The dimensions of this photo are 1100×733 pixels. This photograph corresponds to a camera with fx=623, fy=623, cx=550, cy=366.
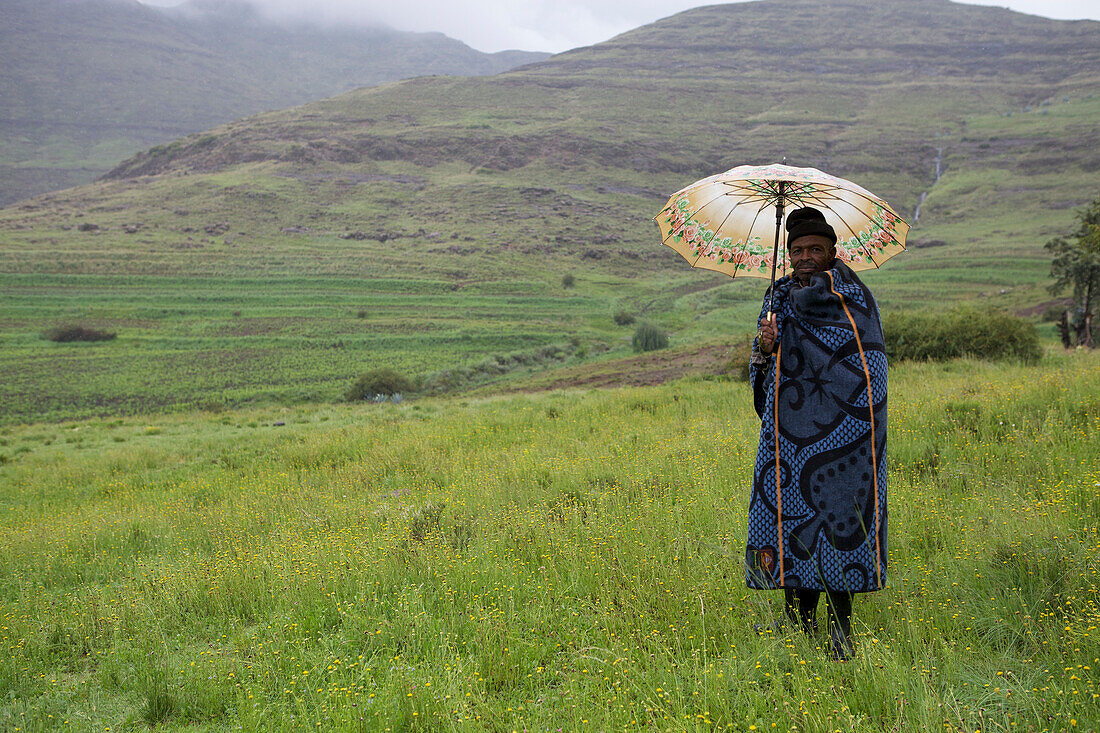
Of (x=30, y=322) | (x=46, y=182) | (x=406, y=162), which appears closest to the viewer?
(x=30, y=322)

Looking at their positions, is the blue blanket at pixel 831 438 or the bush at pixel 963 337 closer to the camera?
the blue blanket at pixel 831 438

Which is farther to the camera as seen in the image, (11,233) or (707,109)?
(707,109)

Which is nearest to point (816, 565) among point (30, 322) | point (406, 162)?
point (30, 322)

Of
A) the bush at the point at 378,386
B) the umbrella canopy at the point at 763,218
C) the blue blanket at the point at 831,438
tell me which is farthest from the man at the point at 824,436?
the bush at the point at 378,386

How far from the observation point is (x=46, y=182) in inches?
7160

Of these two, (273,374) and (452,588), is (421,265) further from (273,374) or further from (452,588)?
(452,588)

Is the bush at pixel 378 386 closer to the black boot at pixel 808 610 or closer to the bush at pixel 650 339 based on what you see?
the bush at pixel 650 339

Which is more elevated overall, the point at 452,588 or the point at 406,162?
the point at 406,162

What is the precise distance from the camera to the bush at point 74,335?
47562 mm

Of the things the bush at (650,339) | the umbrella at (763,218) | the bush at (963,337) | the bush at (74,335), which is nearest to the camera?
the umbrella at (763,218)

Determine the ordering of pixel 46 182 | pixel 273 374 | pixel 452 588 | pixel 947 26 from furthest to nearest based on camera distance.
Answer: pixel 947 26 → pixel 46 182 → pixel 273 374 → pixel 452 588

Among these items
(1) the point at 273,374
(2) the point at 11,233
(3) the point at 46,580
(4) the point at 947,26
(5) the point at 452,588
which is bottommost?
(1) the point at 273,374

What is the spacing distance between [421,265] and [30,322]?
113ft

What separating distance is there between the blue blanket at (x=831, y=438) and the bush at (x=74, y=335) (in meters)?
56.8
